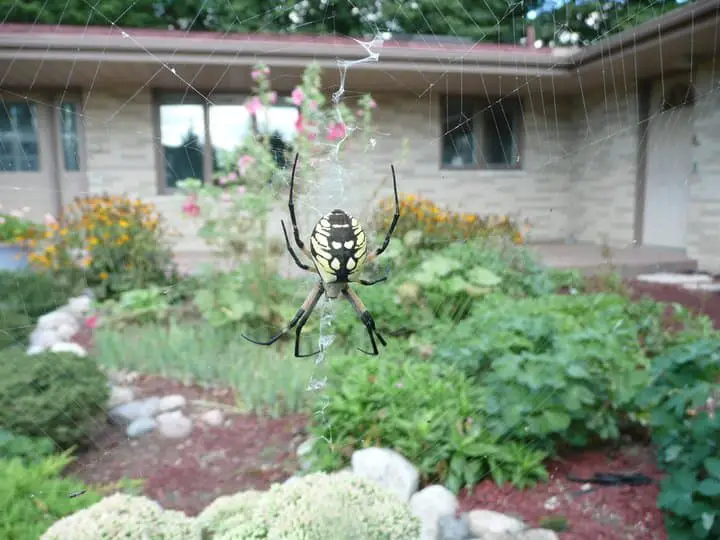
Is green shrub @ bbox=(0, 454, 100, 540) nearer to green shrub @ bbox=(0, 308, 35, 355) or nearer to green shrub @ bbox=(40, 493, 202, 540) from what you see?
green shrub @ bbox=(40, 493, 202, 540)

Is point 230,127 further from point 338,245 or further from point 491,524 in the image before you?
point 491,524

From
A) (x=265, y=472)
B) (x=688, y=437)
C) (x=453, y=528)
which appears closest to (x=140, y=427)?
(x=265, y=472)

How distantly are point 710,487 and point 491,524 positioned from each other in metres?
0.68

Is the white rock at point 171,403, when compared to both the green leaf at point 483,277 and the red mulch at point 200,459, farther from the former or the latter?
the green leaf at point 483,277

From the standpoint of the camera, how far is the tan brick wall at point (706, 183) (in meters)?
6.45

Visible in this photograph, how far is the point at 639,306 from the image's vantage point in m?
3.84

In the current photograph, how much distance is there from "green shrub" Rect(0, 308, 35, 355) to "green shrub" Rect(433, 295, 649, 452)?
2296 mm

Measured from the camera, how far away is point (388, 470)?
2.18 meters

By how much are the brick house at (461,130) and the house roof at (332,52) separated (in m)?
0.04

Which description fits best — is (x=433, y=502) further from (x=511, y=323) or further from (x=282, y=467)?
(x=511, y=323)

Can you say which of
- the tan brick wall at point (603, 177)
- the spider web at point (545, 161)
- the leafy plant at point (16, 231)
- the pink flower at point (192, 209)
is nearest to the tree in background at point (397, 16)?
the spider web at point (545, 161)

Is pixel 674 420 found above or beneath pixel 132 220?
beneath

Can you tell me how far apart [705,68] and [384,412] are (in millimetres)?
6293

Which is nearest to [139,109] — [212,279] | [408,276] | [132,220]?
[132,220]
